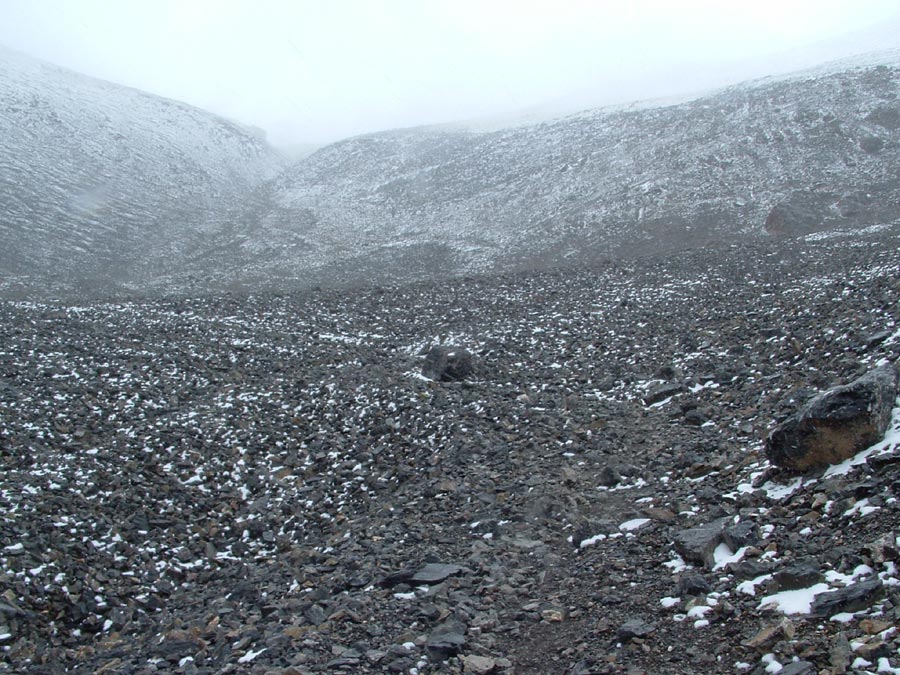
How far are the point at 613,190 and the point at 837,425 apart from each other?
38521 mm

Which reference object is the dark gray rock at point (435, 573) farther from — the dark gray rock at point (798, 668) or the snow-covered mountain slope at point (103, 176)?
the snow-covered mountain slope at point (103, 176)

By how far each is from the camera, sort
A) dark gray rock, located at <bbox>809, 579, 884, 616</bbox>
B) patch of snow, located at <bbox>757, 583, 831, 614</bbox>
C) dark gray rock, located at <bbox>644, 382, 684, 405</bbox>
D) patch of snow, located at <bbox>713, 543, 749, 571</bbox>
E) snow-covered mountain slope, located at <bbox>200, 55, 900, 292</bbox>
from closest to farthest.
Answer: dark gray rock, located at <bbox>809, 579, 884, 616</bbox> → patch of snow, located at <bbox>757, 583, 831, 614</bbox> → patch of snow, located at <bbox>713, 543, 749, 571</bbox> → dark gray rock, located at <bbox>644, 382, 684, 405</bbox> → snow-covered mountain slope, located at <bbox>200, 55, 900, 292</bbox>

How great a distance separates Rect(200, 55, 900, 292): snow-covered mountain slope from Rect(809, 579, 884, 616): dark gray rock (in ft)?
97.8

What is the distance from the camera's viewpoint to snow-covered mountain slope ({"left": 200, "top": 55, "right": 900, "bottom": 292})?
36062mm

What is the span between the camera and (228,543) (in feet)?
34.9

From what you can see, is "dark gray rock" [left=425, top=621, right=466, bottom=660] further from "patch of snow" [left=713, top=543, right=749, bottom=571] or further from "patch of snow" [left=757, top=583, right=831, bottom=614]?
"patch of snow" [left=757, top=583, right=831, bottom=614]

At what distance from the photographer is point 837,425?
7.98 meters

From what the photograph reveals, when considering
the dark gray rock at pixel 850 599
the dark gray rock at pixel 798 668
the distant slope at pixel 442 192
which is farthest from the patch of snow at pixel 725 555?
the distant slope at pixel 442 192

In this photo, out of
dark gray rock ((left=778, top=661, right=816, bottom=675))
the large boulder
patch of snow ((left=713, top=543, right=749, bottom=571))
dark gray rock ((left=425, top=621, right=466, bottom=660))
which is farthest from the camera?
the large boulder

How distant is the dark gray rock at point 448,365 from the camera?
54.3ft

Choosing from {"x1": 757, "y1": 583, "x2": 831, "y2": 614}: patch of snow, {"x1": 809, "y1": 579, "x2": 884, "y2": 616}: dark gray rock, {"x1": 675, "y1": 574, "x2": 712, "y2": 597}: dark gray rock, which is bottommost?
{"x1": 675, "y1": 574, "x2": 712, "y2": 597}: dark gray rock

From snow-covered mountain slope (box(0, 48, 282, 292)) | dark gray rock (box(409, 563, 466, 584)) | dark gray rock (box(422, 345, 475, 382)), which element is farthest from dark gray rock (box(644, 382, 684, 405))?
snow-covered mountain slope (box(0, 48, 282, 292))

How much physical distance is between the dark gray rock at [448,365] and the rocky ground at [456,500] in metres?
0.53

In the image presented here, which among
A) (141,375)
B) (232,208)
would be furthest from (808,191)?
(232,208)
